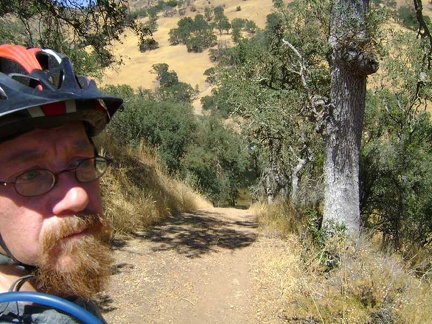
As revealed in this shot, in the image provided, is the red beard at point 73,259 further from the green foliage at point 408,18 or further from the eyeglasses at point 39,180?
the green foliage at point 408,18

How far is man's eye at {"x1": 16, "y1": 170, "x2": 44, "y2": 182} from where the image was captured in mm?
1231

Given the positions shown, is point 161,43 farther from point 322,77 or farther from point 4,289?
point 4,289

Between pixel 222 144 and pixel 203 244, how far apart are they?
18865 mm

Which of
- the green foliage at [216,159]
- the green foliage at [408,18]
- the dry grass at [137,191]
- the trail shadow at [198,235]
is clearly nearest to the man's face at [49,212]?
the trail shadow at [198,235]

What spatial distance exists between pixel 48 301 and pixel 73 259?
323 mm

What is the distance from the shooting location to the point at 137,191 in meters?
7.64

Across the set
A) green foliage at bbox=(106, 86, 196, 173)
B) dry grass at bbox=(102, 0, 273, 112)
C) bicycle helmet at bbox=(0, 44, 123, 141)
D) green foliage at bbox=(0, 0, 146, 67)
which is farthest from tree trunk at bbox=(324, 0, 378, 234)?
dry grass at bbox=(102, 0, 273, 112)

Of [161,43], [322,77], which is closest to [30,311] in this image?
[322,77]

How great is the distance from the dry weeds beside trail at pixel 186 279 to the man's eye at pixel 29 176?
3367mm

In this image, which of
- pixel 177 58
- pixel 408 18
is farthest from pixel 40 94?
pixel 177 58

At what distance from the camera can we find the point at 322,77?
9672 millimetres

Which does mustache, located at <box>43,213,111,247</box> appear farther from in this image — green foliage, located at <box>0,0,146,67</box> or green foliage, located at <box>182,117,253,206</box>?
green foliage, located at <box>182,117,253,206</box>

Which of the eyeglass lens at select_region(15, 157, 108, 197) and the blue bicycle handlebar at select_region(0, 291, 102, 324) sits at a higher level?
the eyeglass lens at select_region(15, 157, 108, 197)

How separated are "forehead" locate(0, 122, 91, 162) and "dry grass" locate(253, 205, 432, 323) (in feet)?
11.4
